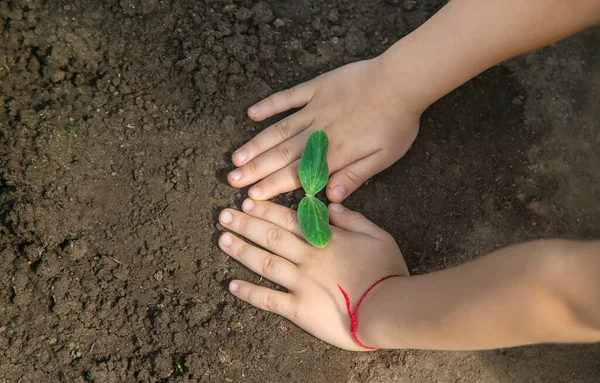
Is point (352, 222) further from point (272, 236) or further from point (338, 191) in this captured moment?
point (272, 236)

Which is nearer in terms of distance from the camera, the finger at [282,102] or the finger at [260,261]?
the finger at [260,261]

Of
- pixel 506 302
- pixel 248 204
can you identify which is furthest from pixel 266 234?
pixel 506 302

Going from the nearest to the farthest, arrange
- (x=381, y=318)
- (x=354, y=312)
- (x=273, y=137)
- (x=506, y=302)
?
(x=506, y=302)
(x=381, y=318)
(x=354, y=312)
(x=273, y=137)

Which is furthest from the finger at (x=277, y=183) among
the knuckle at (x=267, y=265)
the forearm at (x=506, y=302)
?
the forearm at (x=506, y=302)

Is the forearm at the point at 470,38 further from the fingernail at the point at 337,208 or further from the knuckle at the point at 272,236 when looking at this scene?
the knuckle at the point at 272,236

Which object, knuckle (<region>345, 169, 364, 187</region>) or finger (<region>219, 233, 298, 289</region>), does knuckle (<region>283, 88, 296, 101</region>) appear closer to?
knuckle (<region>345, 169, 364, 187</region>)

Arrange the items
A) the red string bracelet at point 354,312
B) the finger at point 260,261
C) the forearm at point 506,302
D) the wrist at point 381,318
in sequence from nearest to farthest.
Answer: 1. the forearm at point 506,302
2. the wrist at point 381,318
3. the red string bracelet at point 354,312
4. the finger at point 260,261
